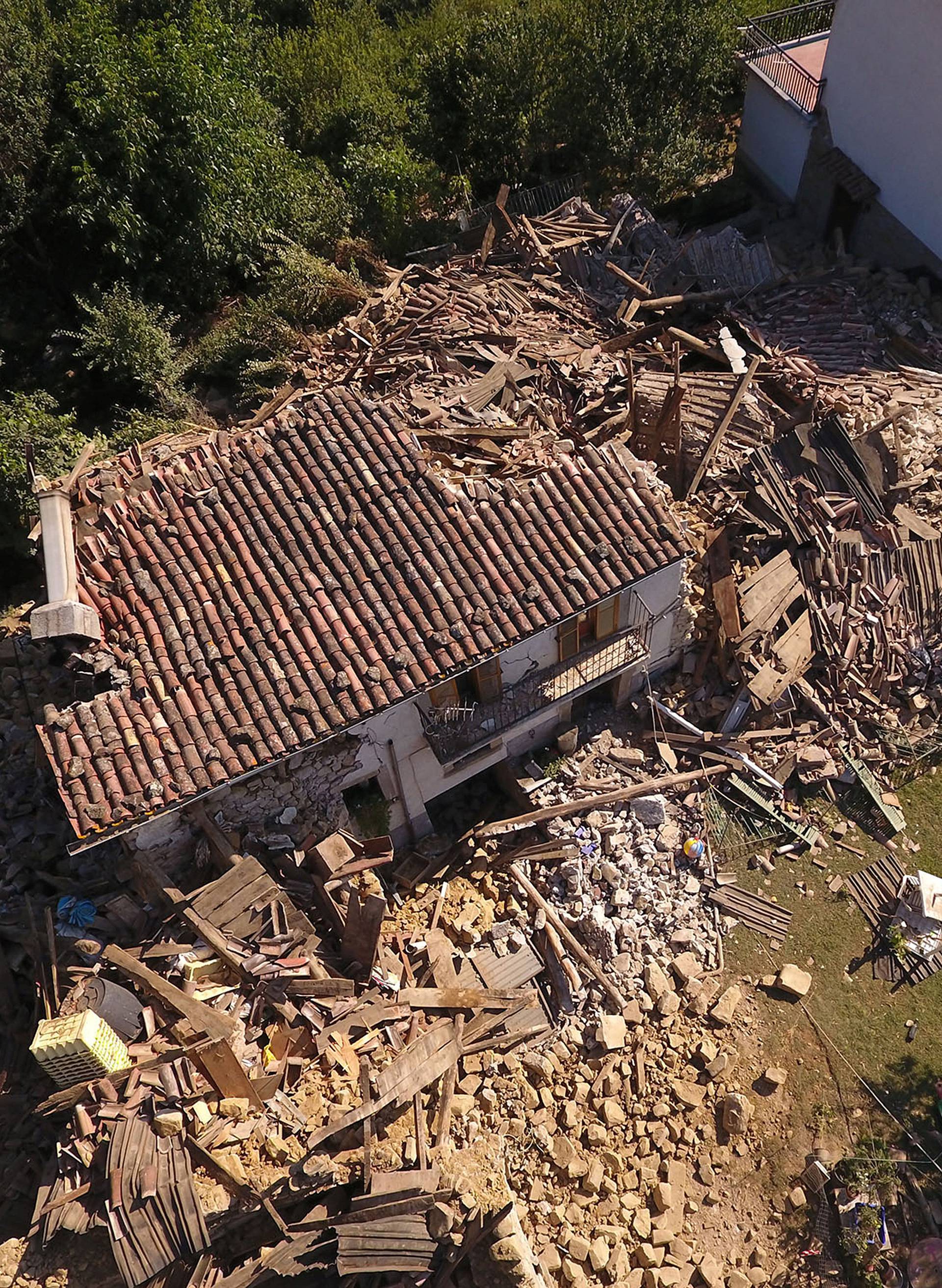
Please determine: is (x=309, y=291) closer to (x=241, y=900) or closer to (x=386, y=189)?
(x=386, y=189)

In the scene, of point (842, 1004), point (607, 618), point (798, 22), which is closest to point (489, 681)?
point (607, 618)

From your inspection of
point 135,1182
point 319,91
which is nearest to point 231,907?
point 135,1182

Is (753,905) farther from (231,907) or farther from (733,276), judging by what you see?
(733,276)

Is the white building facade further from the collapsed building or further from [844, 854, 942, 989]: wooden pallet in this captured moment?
[844, 854, 942, 989]: wooden pallet

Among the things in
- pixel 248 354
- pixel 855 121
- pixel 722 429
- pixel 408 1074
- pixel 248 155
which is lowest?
pixel 408 1074

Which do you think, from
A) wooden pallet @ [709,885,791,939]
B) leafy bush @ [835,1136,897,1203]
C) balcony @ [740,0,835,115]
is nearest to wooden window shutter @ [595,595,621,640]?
wooden pallet @ [709,885,791,939]

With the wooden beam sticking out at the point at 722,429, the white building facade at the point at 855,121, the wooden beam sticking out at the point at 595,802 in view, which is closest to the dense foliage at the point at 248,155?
the white building facade at the point at 855,121
